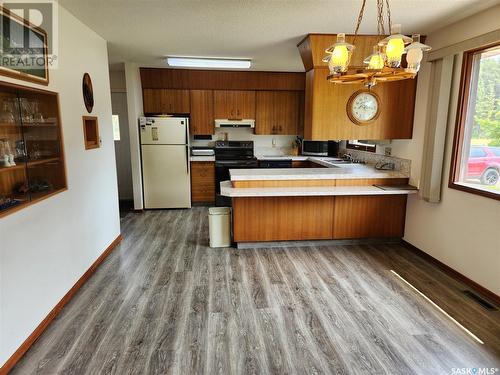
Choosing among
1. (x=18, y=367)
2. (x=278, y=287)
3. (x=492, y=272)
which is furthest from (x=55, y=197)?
(x=492, y=272)

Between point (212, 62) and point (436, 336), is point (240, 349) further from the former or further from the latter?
point (212, 62)

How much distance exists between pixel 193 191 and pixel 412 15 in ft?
14.1

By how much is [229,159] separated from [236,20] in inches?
127

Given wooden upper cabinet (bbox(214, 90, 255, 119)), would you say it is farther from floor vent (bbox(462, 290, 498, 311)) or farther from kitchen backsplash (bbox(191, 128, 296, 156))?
floor vent (bbox(462, 290, 498, 311))

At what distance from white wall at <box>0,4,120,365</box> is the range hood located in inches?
92.6

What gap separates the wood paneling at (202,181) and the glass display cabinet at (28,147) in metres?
3.18

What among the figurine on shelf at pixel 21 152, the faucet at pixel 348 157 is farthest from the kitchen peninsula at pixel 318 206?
the figurine on shelf at pixel 21 152

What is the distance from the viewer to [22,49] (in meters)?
2.10

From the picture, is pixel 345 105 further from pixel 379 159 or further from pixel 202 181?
pixel 202 181

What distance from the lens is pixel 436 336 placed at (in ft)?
7.32

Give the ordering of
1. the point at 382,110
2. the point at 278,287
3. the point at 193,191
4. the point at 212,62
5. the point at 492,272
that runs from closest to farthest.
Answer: the point at 492,272, the point at 278,287, the point at 382,110, the point at 212,62, the point at 193,191

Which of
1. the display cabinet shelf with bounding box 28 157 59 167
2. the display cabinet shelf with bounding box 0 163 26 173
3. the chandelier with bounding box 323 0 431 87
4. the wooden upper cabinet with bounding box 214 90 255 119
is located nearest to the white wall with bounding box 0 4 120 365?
the display cabinet shelf with bounding box 28 157 59 167

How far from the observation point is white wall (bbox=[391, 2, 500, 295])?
2684 mm

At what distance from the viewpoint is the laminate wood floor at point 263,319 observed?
6.52 ft
